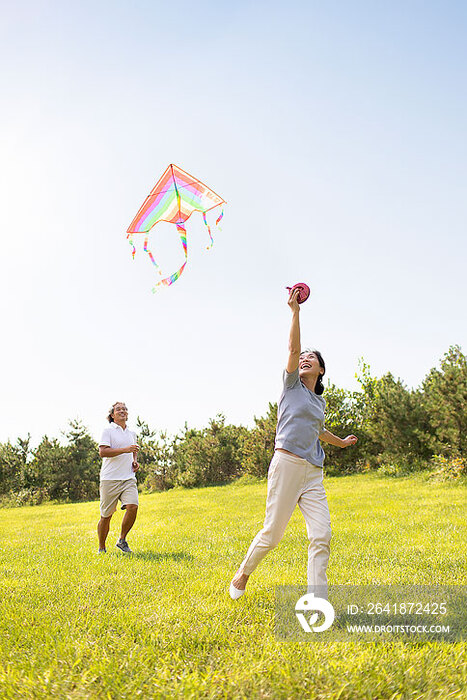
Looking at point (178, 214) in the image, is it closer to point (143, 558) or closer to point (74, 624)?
point (143, 558)

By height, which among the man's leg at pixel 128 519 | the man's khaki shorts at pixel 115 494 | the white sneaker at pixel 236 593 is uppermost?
the man's khaki shorts at pixel 115 494

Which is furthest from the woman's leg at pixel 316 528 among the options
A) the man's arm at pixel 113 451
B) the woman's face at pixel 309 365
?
the man's arm at pixel 113 451

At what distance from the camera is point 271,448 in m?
22.0

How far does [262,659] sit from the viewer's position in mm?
3428

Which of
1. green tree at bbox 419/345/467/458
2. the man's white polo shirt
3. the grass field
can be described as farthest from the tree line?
the man's white polo shirt

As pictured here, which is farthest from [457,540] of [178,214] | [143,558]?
[178,214]

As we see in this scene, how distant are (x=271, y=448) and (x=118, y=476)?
14.7m

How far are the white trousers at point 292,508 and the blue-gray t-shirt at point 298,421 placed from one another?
0.28 feet

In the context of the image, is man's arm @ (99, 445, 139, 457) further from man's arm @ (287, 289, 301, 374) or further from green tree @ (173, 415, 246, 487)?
green tree @ (173, 415, 246, 487)

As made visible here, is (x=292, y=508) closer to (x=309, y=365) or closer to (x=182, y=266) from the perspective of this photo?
(x=309, y=365)

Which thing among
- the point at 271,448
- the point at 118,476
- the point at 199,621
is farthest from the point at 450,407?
the point at 199,621

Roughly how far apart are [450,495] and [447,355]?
588 centimetres

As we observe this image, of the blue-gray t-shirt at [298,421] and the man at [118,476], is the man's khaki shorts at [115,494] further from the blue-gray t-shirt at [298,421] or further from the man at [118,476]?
the blue-gray t-shirt at [298,421]

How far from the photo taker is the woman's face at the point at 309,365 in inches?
189
